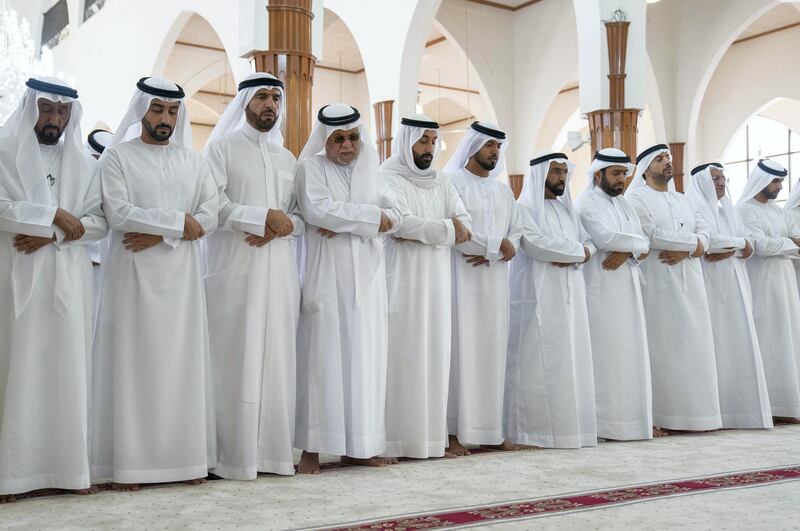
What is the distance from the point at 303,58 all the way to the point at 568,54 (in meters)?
9.18

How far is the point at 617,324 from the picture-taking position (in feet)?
19.4

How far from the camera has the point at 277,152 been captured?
4734 mm

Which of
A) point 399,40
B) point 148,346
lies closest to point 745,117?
point 399,40

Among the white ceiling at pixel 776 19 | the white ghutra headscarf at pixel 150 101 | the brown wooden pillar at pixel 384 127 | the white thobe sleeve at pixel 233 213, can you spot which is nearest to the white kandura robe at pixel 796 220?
the white thobe sleeve at pixel 233 213

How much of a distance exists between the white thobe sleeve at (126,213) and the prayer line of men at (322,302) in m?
0.01

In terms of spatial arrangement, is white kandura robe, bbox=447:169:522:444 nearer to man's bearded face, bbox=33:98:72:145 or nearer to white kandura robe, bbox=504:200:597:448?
white kandura robe, bbox=504:200:597:448

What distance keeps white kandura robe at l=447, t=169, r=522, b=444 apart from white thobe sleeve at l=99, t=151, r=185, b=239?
1.85 meters

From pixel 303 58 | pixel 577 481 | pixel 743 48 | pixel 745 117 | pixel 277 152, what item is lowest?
pixel 577 481

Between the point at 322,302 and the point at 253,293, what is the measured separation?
39 centimetres

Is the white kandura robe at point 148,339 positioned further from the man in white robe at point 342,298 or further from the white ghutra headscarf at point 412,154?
the white ghutra headscarf at point 412,154

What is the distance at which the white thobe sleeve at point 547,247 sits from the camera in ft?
18.5

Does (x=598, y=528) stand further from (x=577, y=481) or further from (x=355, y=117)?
(x=355, y=117)

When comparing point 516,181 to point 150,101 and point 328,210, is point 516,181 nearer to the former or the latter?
point 328,210

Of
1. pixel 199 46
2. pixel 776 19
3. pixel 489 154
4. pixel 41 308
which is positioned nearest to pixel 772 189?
pixel 489 154
